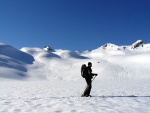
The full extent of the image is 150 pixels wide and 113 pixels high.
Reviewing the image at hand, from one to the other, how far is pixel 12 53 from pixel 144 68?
62947 millimetres

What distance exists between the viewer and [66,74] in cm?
8338

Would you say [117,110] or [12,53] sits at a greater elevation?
[12,53]

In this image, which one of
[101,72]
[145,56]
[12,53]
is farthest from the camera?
[12,53]

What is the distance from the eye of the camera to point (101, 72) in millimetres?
76875

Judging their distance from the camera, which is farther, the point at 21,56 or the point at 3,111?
the point at 21,56

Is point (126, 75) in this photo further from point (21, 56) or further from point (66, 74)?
point (21, 56)

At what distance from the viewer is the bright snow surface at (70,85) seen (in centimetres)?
1138

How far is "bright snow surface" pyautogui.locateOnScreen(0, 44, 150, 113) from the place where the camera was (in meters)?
11.4

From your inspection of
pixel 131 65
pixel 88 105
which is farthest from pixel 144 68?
pixel 88 105

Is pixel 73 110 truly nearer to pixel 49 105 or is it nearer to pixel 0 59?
pixel 49 105

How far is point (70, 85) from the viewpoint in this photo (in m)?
30.7

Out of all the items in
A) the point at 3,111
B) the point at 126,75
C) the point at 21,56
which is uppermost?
the point at 21,56

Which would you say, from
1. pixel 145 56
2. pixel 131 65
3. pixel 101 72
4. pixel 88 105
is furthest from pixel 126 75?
pixel 88 105

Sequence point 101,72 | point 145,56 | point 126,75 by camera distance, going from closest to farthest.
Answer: point 126,75, point 101,72, point 145,56
